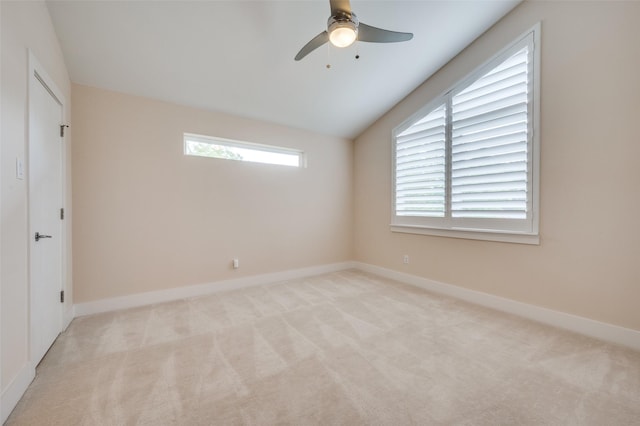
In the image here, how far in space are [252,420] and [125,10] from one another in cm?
327

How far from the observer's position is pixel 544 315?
260cm

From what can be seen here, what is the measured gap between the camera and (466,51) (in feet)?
10.6

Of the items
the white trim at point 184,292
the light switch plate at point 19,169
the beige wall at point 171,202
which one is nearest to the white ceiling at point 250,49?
the beige wall at point 171,202

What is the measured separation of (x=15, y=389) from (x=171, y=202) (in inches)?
82.6

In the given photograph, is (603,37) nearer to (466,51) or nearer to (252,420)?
(466,51)

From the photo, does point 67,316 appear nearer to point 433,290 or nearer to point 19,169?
point 19,169

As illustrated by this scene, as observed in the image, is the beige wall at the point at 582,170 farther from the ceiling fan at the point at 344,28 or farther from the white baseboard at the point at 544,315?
the ceiling fan at the point at 344,28

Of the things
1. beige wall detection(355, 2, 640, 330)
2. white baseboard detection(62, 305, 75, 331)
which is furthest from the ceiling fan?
white baseboard detection(62, 305, 75, 331)

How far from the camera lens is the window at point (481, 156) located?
271cm

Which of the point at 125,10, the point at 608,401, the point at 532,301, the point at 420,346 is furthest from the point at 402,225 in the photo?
the point at 125,10

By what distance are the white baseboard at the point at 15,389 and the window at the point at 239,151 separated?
2477 millimetres

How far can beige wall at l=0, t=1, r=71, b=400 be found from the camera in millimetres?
1487

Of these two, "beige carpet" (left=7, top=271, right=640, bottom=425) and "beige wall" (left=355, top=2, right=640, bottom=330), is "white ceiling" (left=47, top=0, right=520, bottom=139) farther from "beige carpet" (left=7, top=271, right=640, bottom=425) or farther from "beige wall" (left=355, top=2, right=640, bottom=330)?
"beige carpet" (left=7, top=271, right=640, bottom=425)

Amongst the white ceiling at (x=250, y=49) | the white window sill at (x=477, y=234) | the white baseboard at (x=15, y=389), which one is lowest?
the white baseboard at (x=15, y=389)
